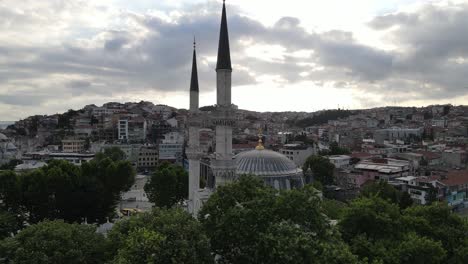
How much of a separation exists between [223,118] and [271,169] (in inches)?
168

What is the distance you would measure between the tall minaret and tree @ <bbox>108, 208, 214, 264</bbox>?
7968mm

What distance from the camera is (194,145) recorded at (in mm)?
20922

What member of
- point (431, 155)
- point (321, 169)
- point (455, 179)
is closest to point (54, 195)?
point (321, 169)

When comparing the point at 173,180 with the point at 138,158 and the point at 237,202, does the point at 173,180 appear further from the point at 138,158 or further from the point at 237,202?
the point at 138,158

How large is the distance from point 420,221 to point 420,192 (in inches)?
779

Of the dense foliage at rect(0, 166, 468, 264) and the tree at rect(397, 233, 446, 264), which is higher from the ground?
the dense foliage at rect(0, 166, 468, 264)

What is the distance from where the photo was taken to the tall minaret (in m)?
19.0

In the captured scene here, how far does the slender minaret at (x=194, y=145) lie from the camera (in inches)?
812

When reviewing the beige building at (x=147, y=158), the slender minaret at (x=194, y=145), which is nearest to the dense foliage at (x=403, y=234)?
the slender minaret at (x=194, y=145)

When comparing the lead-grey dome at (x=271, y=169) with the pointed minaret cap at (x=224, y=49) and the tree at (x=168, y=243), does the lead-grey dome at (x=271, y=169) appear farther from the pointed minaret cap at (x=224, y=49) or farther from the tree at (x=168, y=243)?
the tree at (x=168, y=243)

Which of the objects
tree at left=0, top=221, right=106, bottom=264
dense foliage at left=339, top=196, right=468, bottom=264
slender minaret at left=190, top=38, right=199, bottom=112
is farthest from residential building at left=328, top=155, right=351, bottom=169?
tree at left=0, top=221, right=106, bottom=264

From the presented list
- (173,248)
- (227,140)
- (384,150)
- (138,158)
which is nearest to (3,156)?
(138,158)

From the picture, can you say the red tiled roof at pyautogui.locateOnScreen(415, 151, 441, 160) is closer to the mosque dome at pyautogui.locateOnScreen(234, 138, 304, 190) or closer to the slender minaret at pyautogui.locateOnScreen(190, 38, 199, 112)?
the mosque dome at pyautogui.locateOnScreen(234, 138, 304, 190)

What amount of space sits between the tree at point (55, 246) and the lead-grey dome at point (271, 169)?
9871 millimetres
